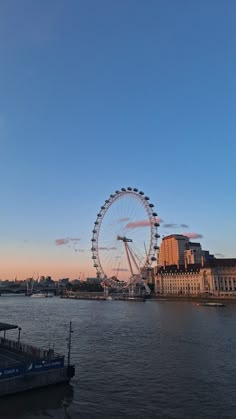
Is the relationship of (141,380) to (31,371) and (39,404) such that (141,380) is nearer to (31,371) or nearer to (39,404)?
(31,371)

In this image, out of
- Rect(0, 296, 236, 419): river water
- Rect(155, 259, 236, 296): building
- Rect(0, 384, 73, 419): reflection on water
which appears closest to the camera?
Rect(0, 384, 73, 419): reflection on water

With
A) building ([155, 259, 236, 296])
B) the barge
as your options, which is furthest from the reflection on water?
building ([155, 259, 236, 296])

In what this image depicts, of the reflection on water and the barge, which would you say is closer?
the reflection on water

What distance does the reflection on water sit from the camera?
68.1ft

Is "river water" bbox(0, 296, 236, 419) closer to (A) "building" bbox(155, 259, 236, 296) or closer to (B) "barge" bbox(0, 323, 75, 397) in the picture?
(B) "barge" bbox(0, 323, 75, 397)

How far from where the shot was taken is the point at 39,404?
22.1 meters

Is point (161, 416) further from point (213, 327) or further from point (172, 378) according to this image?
point (213, 327)

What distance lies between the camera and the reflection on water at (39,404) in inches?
817

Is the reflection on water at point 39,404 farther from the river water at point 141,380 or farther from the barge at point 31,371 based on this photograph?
the barge at point 31,371

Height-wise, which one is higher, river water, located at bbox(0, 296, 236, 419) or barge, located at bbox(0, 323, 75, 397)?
barge, located at bbox(0, 323, 75, 397)

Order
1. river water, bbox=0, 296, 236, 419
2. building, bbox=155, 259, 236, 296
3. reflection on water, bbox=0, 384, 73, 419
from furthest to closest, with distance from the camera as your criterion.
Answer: building, bbox=155, 259, 236, 296, river water, bbox=0, 296, 236, 419, reflection on water, bbox=0, 384, 73, 419

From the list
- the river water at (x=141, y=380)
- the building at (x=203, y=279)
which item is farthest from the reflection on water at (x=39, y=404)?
the building at (x=203, y=279)

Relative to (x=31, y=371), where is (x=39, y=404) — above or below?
below

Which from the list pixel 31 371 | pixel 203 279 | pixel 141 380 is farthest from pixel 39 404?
pixel 203 279
